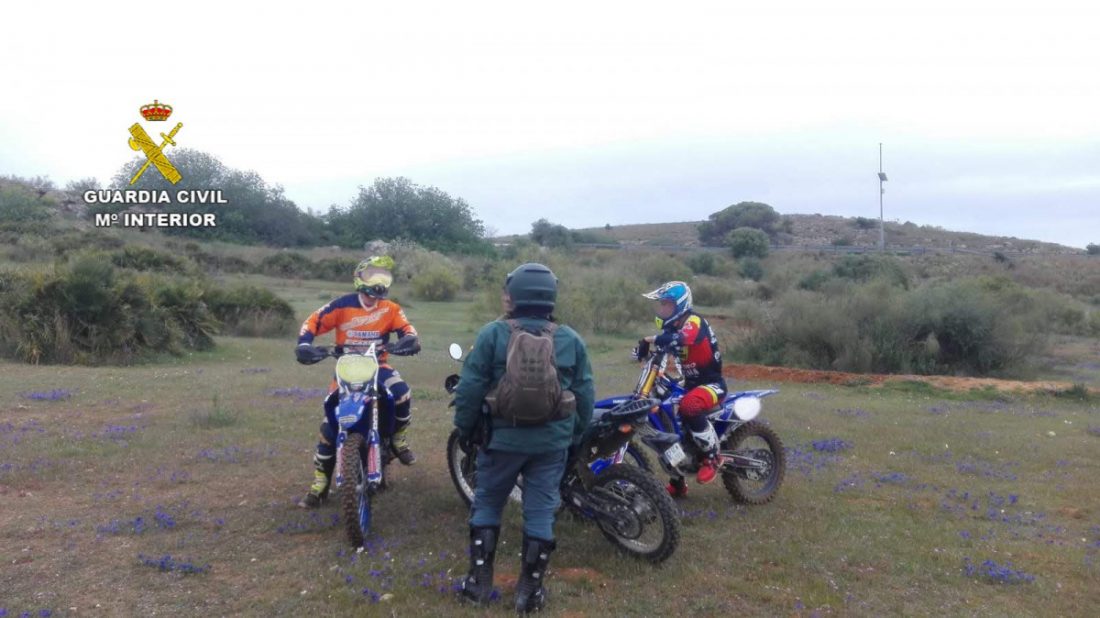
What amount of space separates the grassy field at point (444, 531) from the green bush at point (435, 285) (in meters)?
29.2

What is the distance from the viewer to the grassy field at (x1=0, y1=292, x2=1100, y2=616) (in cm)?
472

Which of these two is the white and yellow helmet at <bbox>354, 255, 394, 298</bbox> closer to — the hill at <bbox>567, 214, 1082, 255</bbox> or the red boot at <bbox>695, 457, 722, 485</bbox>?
the red boot at <bbox>695, 457, 722, 485</bbox>

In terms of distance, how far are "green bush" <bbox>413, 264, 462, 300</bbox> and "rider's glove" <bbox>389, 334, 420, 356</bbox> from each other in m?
33.8

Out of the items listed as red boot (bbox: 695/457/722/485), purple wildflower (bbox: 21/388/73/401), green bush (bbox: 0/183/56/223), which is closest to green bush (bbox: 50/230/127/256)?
green bush (bbox: 0/183/56/223)

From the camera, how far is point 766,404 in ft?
43.2

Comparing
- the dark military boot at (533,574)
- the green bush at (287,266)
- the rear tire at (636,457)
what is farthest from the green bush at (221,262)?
the dark military boot at (533,574)

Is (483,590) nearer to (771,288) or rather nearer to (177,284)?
(177,284)

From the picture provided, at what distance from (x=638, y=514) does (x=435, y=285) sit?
3531 cm

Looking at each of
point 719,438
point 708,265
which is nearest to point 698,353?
point 719,438

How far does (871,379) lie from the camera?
56.0ft

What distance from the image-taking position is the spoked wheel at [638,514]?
5.08m

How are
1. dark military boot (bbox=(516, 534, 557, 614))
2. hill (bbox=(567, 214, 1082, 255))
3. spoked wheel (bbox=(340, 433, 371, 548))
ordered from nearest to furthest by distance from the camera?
dark military boot (bbox=(516, 534, 557, 614)) → spoked wheel (bbox=(340, 433, 371, 548)) → hill (bbox=(567, 214, 1082, 255))

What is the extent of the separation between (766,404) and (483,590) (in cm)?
934

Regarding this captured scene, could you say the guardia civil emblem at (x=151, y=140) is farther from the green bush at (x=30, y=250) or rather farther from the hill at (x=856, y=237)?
the hill at (x=856, y=237)
